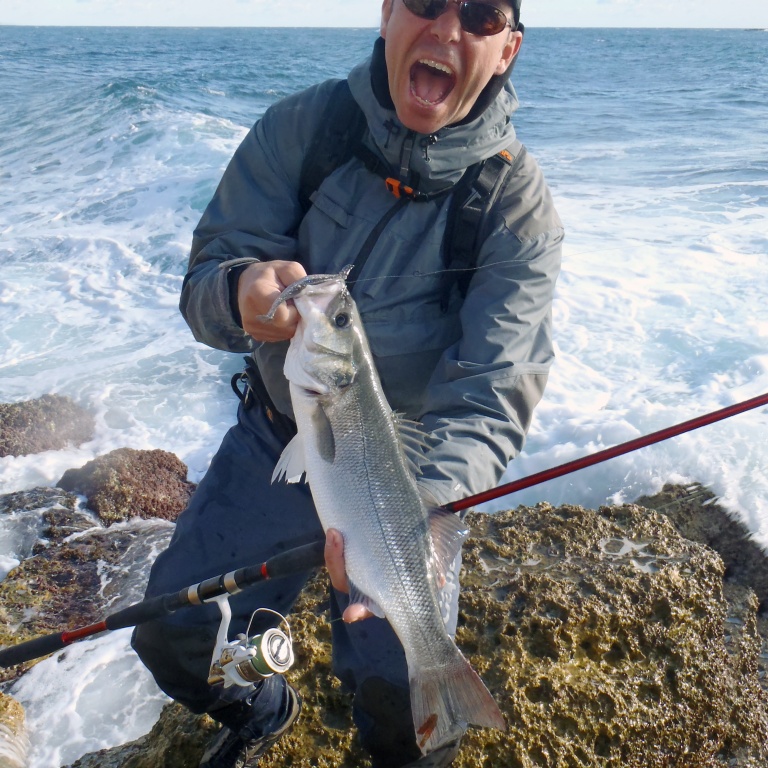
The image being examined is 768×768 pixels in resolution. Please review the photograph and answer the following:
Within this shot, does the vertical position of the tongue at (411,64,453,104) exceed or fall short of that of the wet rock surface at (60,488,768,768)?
it exceeds it

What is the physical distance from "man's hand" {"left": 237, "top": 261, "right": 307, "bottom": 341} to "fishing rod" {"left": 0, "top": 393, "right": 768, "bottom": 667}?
0.75 meters

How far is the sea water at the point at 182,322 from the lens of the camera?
608 cm

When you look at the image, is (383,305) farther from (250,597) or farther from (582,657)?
(582,657)

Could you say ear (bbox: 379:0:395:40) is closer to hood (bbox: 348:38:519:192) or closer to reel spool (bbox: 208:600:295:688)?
hood (bbox: 348:38:519:192)

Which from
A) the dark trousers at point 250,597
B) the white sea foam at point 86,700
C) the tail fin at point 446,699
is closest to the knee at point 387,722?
the dark trousers at point 250,597

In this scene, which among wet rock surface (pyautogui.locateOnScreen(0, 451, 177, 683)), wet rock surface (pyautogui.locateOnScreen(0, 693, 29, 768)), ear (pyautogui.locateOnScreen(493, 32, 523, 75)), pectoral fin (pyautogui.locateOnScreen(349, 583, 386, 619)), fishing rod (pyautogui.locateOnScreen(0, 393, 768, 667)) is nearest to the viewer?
pectoral fin (pyautogui.locateOnScreen(349, 583, 386, 619))

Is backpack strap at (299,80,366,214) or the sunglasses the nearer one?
the sunglasses

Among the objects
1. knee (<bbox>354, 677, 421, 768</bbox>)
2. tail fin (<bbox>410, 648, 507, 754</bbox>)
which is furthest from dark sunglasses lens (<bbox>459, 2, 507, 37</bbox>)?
knee (<bbox>354, 677, 421, 768</bbox>)

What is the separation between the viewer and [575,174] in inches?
666

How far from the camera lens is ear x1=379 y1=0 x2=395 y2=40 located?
3291 millimetres

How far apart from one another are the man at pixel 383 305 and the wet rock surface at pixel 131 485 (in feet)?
10.1

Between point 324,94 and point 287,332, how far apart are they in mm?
1393

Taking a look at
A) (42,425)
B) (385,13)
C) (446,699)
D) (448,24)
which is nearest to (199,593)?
(446,699)

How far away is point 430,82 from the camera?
3156 millimetres
